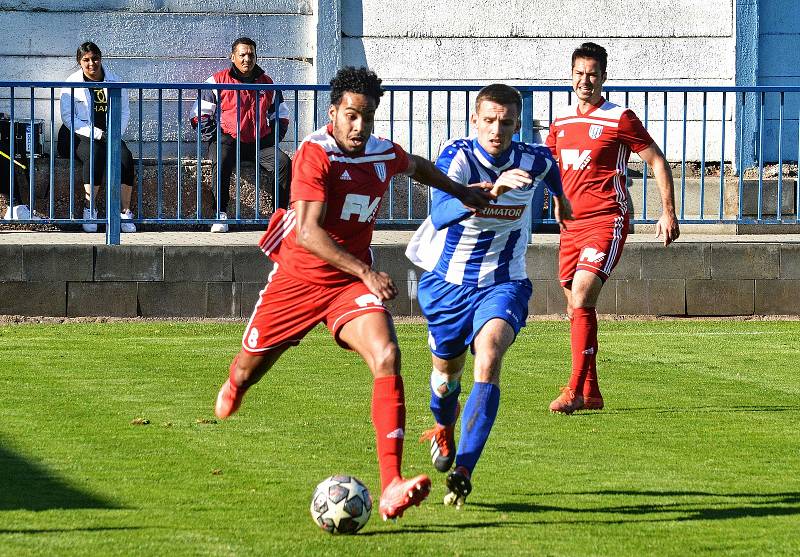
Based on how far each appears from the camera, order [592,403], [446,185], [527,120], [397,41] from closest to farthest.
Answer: [446,185] < [592,403] < [527,120] < [397,41]

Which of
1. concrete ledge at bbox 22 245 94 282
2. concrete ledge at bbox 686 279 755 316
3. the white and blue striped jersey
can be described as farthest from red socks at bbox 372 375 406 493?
concrete ledge at bbox 686 279 755 316

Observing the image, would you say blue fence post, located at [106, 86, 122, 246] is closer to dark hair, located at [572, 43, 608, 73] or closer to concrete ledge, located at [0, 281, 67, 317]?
concrete ledge, located at [0, 281, 67, 317]

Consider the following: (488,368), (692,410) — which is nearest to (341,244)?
(488,368)

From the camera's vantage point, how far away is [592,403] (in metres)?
8.95

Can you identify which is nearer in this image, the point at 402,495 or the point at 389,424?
the point at 402,495

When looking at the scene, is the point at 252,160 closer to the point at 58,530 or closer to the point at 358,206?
the point at 358,206

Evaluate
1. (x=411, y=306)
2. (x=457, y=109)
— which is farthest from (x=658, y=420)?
(x=457, y=109)

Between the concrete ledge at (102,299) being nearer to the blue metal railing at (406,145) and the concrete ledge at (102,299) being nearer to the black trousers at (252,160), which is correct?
the blue metal railing at (406,145)

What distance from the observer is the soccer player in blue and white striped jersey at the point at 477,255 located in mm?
6910

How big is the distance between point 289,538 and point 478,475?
1474 millimetres

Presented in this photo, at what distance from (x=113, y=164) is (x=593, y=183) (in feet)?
18.1

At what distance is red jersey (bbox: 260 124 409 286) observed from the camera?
648 centimetres

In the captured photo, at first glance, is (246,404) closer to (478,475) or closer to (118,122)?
(478,475)

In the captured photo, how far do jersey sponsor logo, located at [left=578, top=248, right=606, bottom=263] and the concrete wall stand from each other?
449 cm
